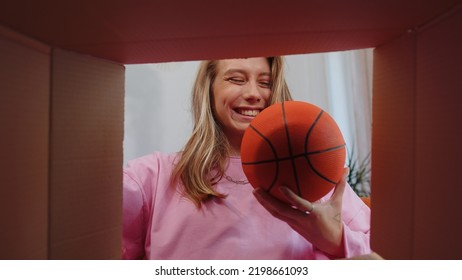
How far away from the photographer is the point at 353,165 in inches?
95.3

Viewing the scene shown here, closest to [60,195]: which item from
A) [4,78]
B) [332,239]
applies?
[4,78]

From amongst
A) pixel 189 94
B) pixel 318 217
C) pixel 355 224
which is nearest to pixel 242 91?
pixel 318 217

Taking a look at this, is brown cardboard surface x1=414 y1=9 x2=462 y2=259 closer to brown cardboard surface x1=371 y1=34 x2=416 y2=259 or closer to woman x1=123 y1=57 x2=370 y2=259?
brown cardboard surface x1=371 y1=34 x2=416 y2=259

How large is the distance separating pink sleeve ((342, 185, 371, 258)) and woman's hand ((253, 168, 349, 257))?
0.03 meters

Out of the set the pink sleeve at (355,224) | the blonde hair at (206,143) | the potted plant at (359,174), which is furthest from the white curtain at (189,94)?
the pink sleeve at (355,224)

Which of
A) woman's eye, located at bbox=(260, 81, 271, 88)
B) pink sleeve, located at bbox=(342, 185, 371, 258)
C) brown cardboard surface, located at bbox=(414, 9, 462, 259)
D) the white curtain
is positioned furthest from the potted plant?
brown cardboard surface, located at bbox=(414, 9, 462, 259)

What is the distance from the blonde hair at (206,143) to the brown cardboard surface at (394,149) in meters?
0.53

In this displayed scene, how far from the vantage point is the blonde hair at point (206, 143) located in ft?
3.88

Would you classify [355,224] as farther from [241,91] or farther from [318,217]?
[241,91]

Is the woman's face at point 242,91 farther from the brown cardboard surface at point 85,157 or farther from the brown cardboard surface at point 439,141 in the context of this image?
the brown cardboard surface at point 439,141

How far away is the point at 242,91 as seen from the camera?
1.17m

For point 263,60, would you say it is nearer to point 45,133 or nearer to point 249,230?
point 249,230

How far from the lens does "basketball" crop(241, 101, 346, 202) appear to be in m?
0.75

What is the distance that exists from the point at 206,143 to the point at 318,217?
47 centimetres
